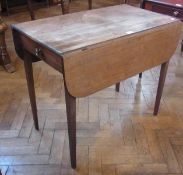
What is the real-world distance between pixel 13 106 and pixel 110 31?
1111 millimetres

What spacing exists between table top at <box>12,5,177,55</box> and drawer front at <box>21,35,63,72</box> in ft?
0.11

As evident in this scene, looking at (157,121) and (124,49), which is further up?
(124,49)

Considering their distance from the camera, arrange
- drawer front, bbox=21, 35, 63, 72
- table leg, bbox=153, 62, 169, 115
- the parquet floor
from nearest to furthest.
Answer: drawer front, bbox=21, 35, 63, 72, the parquet floor, table leg, bbox=153, 62, 169, 115

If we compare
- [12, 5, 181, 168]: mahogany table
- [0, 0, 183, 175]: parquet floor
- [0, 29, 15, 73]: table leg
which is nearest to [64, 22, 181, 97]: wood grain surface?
[12, 5, 181, 168]: mahogany table

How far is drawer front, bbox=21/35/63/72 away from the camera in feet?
3.77

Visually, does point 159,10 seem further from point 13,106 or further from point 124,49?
point 13,106

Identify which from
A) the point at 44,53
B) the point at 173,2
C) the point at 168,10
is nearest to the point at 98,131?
the point at 44,53

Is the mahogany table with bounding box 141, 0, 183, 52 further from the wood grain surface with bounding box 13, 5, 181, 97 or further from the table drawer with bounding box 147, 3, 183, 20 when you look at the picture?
the wood grain surface with bounding box 13, 5, 181, 97

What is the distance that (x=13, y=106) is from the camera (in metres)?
2.03

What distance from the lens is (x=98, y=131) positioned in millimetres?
1787

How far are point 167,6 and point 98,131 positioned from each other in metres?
1.19

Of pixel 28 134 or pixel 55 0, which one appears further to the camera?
pixel 55 0

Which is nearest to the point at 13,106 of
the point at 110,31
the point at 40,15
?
the point at 110,31

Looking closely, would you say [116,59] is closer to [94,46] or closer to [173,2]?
[94,46]
